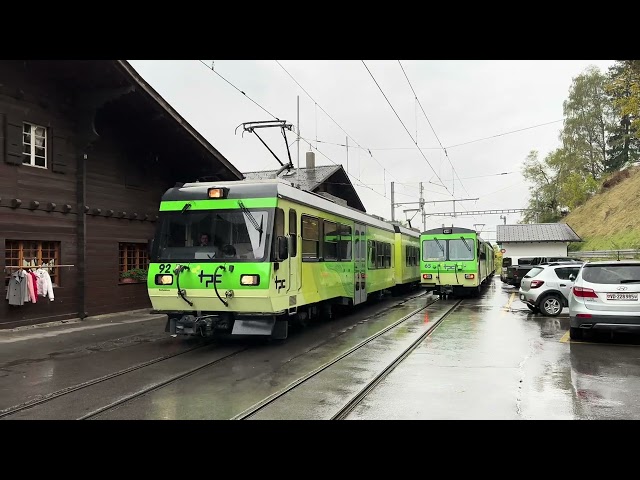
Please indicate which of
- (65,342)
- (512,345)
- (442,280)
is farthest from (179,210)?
(442,280)

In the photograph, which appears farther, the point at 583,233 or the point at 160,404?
the point at 583,233

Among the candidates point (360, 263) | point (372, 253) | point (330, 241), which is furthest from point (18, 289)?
point (372, 253)

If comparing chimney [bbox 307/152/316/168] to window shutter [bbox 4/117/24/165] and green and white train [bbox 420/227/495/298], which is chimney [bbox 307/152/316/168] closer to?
green and white train [bbox 420/227/495/298]

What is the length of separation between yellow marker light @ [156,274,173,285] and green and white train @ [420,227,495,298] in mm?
13877

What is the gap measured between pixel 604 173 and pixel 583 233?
1307cm

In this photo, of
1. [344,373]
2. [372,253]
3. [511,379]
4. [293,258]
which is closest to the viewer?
[511,379]

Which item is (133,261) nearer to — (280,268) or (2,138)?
(2,138)

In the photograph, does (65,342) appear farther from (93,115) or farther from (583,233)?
(583,233)

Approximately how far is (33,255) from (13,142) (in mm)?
2991

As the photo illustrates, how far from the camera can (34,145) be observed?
556 inches

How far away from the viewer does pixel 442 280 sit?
21484 millimetres
